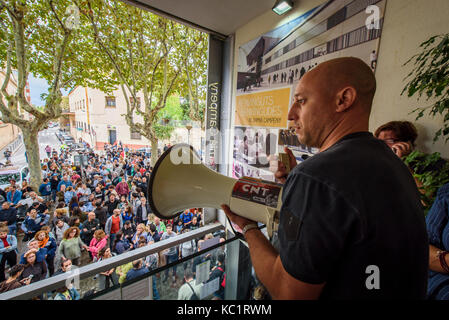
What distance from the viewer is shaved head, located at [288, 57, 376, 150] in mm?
505

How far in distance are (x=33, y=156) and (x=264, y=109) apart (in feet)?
10.7

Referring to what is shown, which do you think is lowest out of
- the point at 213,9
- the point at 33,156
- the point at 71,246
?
the point at 71,246

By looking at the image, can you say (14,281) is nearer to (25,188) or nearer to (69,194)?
(25,188)

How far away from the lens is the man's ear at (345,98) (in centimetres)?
50

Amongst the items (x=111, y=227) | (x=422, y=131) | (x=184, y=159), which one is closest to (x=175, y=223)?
(x=111, y=227)

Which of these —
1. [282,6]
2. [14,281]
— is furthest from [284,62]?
[14,281]

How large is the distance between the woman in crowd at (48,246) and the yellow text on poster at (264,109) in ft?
10.5

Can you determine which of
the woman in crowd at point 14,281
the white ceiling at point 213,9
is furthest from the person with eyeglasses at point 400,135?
the woman in crowd at point 14,281

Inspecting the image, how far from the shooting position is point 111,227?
3297 mm

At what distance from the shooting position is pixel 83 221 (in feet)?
10.5

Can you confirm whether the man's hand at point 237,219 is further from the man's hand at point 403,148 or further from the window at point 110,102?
the window at point 110,102

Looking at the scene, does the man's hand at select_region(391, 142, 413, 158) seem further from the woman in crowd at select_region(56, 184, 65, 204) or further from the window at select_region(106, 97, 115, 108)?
the woman in crowd at select_region(56, 184, 65, 204)

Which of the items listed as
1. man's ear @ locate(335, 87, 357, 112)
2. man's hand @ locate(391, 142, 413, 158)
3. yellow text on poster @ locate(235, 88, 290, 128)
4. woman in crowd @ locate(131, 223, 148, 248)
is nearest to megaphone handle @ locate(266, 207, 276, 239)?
man's ear @ locate(335, 87, 357, 112)

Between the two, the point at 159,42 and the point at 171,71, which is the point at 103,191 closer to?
the point at 171,71
